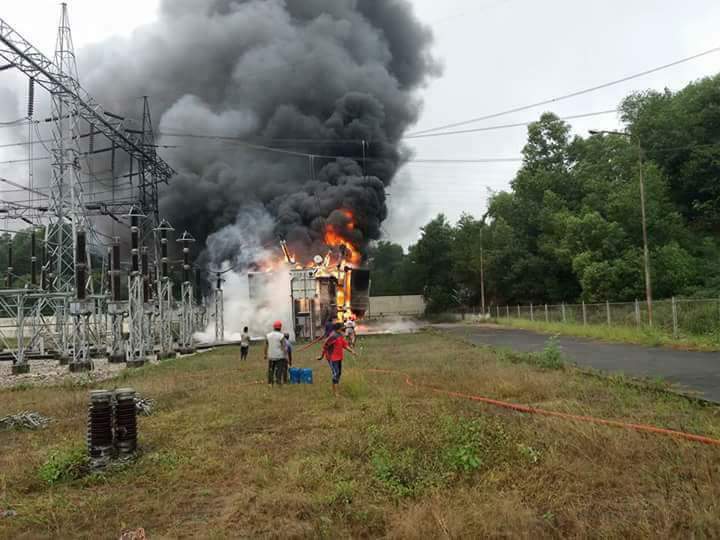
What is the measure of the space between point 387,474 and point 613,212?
37502 millimetres

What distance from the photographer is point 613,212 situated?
3831 cm

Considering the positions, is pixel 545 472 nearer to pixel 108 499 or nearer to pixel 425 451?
pixel 425 451

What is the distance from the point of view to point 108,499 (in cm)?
554

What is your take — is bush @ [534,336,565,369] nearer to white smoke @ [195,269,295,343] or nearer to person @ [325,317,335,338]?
person @ [325,317,335,338]

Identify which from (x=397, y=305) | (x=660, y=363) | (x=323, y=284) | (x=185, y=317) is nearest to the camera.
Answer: (x=660, y=363)

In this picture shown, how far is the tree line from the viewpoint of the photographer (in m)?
36.2

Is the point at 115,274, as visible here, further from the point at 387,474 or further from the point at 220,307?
the point at 387,474

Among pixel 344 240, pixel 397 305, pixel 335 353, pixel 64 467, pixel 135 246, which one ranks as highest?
pixel 344 240

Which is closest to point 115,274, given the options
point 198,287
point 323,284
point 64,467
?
point 323,284

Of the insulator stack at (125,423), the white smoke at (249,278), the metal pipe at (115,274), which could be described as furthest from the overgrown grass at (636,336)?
the metal pipe at (115,274)

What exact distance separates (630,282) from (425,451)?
112 ft

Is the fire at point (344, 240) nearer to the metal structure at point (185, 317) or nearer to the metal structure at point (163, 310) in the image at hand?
the metal structure at point (185, 317)

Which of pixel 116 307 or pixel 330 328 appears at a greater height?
pixel 116 307

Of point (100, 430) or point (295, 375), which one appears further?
point (295, 375)
